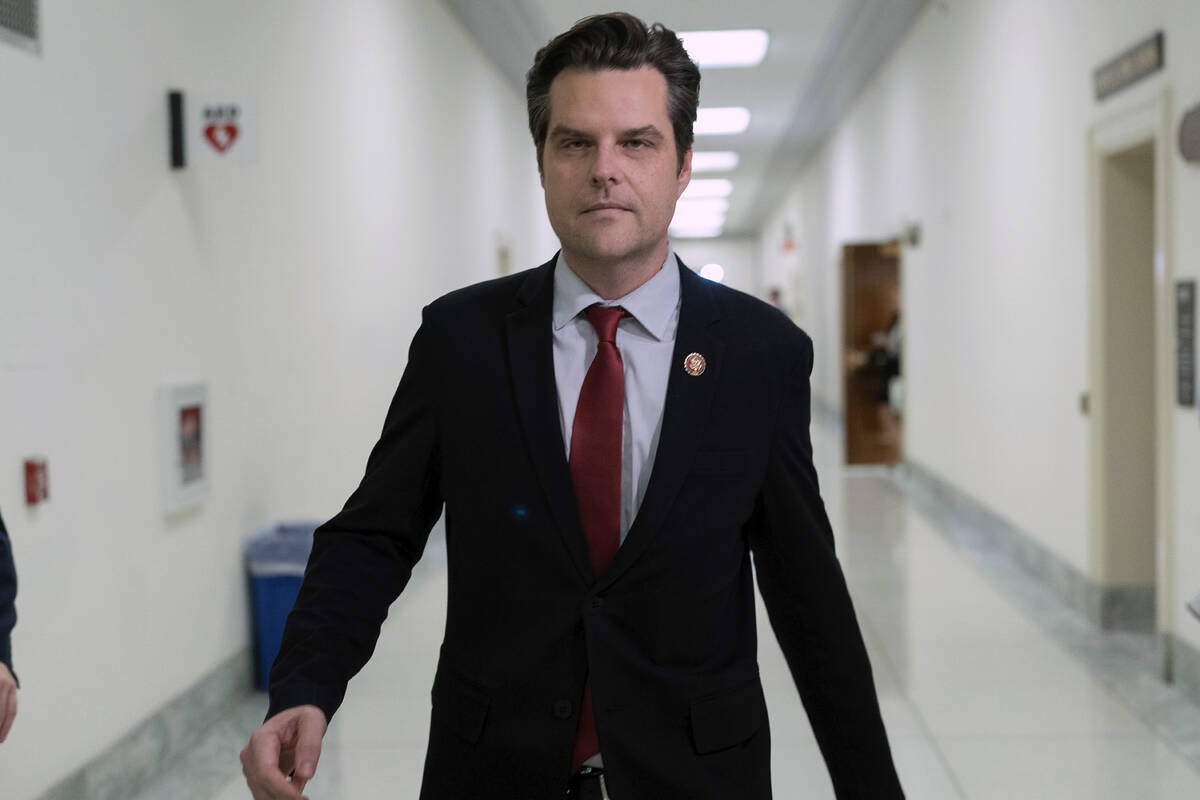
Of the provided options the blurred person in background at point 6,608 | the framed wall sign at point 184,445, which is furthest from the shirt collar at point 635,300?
the framed wall sign at point 184,445

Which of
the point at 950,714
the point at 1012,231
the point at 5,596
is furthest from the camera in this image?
the point at 1012,231

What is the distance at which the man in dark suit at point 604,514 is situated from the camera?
135 centimetres

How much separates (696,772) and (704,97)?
10.8m

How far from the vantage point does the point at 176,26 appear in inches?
155

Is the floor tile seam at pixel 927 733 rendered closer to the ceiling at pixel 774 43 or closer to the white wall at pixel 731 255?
the ceiling at pixel 774 43

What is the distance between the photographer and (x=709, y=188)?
1962cm

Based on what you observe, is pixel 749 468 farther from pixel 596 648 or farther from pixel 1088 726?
pixel 1088 726

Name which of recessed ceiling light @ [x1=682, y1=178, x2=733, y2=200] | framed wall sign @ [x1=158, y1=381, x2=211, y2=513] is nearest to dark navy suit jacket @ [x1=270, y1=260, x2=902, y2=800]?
framed wall sign @ [x1=158, y1=381, x2=211, y2=513]

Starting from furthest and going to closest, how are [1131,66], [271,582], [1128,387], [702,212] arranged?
[702,212] < [1128,387] < [1131,66] < [271,582]

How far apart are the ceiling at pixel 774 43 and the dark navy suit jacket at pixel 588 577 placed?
14.8 ft

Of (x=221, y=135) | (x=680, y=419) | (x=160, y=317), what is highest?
(x=221, y=135)

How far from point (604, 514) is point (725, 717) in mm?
275

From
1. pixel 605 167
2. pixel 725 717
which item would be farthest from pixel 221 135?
pixel 725 717

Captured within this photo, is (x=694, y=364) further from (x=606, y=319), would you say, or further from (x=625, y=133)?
(x=625, y=133)
